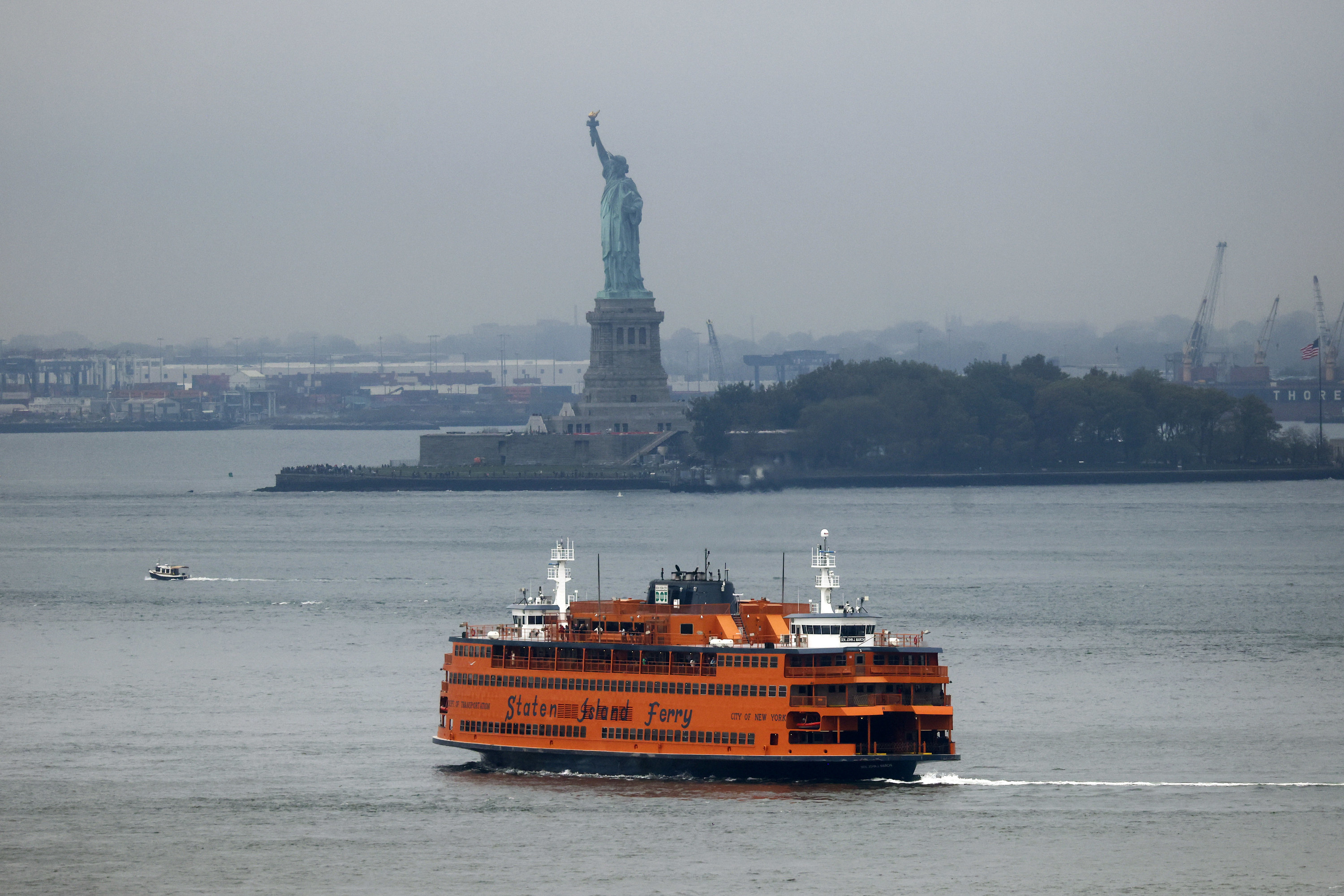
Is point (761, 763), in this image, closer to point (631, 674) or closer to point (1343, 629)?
point (631, 674)

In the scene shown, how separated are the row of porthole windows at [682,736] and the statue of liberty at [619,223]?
126995 millimetres

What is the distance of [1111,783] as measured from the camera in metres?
44.9

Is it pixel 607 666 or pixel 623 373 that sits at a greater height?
pixel 623 373

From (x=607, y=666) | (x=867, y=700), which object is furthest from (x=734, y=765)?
(x=607, y=666)

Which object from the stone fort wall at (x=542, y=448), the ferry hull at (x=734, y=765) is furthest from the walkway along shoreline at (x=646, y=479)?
the ferry hull at (x=734, y=765)

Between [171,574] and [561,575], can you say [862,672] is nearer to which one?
[561,575]

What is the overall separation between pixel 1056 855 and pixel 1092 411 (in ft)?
444

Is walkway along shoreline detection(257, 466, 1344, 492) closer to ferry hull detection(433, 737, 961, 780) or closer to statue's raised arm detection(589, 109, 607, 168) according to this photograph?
statue's raised arm detection(589, 109, 607, 168)

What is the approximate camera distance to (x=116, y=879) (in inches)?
1500

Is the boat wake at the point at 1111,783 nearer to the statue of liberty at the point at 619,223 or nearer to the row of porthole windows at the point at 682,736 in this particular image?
the row of porthole windows at the point at 682,736

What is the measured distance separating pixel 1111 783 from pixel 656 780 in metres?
8.79

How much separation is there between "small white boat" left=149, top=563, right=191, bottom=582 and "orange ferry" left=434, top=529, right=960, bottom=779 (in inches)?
1880

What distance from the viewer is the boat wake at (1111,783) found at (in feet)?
146

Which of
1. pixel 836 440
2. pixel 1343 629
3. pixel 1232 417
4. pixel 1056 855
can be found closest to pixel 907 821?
pixel 1056 855
